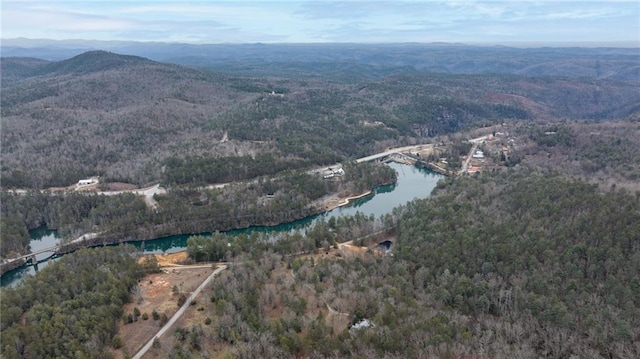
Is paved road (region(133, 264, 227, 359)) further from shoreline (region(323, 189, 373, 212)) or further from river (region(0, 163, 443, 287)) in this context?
shoreline (region(323, 189, 373, 212))

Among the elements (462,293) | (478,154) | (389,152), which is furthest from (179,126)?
(462,293)

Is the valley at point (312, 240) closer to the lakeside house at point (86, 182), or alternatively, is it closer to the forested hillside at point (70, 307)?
the forested hillside at point (70, 307)

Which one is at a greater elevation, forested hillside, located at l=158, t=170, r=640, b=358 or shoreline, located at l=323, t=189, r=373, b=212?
forested hillside, located at l=158, t=170, r=640, b=358

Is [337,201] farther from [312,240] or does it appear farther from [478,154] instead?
[478,154]

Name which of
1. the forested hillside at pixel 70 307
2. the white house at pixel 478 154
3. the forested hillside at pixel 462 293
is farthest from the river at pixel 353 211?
the forested hillside at pixel 462 293

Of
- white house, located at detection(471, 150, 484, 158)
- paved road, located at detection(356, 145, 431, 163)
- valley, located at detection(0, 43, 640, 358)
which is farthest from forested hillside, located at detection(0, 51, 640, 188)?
white house, located at detection(471, 150, 484, 158)

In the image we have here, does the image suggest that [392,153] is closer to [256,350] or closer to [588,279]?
[588,279]
